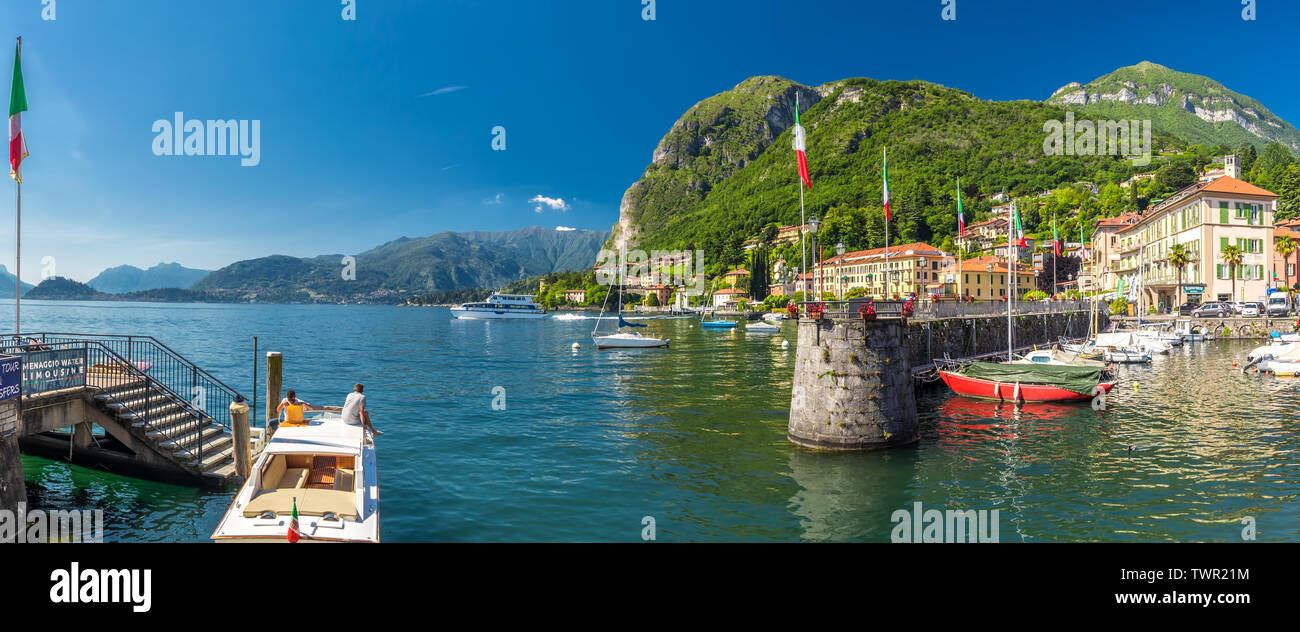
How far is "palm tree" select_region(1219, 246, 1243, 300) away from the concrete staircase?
98.7m

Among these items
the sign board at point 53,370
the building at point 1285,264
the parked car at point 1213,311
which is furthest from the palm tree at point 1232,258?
the sign board at point 53,370

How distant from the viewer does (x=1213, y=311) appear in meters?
69.0

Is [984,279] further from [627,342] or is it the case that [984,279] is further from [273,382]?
[273,382]

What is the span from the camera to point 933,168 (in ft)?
645

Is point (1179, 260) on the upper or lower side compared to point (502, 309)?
upper

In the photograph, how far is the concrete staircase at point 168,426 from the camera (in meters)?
15.1

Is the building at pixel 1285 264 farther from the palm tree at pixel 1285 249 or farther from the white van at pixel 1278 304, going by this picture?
the white van at pixel 1278 304

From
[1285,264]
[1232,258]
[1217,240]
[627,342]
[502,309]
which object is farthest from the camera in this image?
[502,309]

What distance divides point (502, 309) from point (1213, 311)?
13494 centimetres

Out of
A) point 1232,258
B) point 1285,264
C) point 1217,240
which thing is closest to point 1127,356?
point 1232,258

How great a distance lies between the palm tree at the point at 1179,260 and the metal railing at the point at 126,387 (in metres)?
96.5
